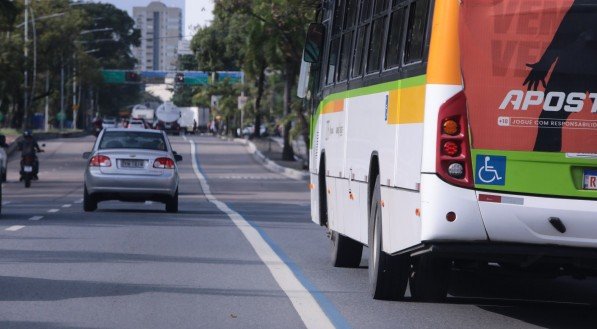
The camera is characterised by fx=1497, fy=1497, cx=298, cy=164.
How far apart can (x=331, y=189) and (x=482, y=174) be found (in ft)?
16.7

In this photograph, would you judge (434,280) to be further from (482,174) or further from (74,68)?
(74,68)

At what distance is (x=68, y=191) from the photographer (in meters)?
40.4

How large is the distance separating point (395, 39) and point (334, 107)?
3.25 metres

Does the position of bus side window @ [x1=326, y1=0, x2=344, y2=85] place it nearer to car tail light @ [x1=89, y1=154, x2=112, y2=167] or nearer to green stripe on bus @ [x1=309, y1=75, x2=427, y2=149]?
green stripe on bus @ [x1=309, y1=75, x2=427, y2=149]

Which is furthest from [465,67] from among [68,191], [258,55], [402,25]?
[258,55]

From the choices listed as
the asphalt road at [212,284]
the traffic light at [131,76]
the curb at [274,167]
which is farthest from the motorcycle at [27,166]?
the traffic light at [131,76]

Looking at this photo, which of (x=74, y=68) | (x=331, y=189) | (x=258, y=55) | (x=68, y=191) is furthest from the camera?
(x=74, y=68)

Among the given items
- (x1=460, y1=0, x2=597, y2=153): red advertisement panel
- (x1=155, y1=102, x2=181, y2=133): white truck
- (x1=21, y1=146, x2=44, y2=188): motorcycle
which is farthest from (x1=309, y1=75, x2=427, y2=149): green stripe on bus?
(x1=155, y1=102, x2=181, y2=133): white truck

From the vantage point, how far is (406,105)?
10.6 metres

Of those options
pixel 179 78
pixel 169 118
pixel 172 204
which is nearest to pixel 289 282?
pixel 172 204

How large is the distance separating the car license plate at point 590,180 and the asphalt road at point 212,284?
1297 millimetres

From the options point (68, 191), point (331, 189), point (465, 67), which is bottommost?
point (68, 191)

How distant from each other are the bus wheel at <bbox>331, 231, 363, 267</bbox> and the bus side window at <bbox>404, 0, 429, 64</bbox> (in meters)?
4.33

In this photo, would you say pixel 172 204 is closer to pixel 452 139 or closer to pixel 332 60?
pixel 332 60
